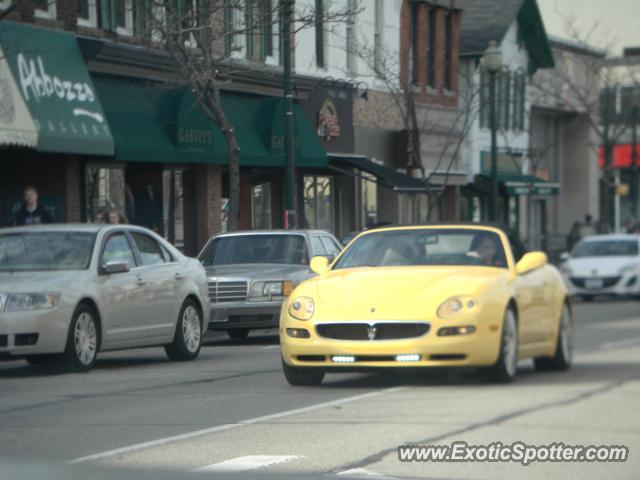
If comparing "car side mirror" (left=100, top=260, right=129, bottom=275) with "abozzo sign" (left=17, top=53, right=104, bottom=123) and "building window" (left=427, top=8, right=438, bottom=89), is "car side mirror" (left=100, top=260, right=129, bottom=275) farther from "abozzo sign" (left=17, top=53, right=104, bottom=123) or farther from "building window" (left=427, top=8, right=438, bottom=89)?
"building window" (left=427, top=8, right=438, bottom=89)

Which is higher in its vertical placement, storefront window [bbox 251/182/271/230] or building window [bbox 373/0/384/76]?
building window [bbox 373/0/384/76]

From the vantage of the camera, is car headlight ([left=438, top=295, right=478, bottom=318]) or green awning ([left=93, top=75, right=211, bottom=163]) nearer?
car headlight ([left=438, top=295, right=478, bottom=318])

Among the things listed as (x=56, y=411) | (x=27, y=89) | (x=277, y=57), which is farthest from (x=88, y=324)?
(x=277, y=57)

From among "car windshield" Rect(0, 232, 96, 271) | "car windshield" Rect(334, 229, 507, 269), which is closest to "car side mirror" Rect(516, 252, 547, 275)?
"car windshield" Rect(334, 229, 507, 269)

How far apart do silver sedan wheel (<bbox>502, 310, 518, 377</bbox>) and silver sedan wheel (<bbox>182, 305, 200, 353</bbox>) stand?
204 inches

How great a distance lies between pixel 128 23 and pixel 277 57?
7.23 metres

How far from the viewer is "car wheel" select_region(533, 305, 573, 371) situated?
13.6 m

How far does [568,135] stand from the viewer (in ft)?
215

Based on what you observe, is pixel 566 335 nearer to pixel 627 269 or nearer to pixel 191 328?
pixel 191 328

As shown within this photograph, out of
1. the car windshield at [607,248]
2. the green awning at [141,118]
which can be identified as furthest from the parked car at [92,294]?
the car windshield at [607,248]

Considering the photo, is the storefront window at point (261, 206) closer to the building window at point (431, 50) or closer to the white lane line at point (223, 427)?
the building window at point (431, 50)

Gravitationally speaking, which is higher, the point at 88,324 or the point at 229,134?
the point at 229,134

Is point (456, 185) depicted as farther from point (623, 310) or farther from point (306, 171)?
point (623, 310)

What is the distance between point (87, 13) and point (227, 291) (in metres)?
9.78
